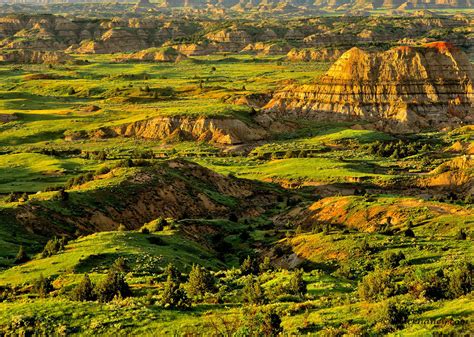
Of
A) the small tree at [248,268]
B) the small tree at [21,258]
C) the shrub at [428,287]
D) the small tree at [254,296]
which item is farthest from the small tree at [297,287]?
the small tree at [21,258]

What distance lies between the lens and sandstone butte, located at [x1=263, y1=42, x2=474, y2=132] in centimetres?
14012

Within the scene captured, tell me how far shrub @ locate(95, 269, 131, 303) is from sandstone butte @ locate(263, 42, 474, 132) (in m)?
109

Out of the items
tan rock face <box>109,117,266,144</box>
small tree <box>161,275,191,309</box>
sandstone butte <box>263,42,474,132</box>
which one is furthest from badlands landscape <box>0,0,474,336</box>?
sandstone butte <box>263,42,474,132</box>

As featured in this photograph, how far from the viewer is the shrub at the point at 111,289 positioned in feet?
111

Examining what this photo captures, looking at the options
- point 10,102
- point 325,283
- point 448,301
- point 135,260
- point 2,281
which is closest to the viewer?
point 448,301

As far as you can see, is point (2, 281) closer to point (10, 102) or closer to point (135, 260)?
point (135, 260)

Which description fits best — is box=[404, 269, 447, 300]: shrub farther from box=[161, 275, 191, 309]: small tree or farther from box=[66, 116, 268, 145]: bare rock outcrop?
box=[66, 116, 268, 145]: bare rock outcrop

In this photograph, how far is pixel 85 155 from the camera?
109375 mm

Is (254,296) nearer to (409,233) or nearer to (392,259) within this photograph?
(392,259)

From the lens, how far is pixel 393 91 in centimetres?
14275

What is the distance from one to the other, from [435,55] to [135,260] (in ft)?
398

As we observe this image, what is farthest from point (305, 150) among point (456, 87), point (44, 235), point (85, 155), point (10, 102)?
point (10, 102)

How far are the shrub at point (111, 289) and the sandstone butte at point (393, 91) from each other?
109 meters

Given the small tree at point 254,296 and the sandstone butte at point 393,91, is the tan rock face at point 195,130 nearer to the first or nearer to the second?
the sandstone butte at point 393,91
